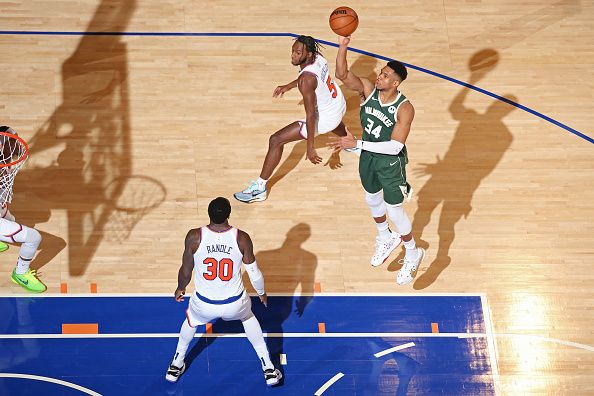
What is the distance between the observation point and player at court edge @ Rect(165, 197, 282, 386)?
8.10 meters

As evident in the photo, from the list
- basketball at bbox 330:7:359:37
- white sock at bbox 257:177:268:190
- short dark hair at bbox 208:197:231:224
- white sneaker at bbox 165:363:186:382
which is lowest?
white sneaker at bbox 165:363:186:382

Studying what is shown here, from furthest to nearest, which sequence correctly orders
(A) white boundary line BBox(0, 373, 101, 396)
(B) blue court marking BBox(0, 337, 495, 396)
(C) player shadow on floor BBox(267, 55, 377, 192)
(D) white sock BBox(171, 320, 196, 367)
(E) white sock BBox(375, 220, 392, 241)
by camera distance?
(C) player shadow on floor BBox(267, 55, 377, 192) < (E) white sock BBox(375, 220, 392, 241) < (B) blue court marking BBox(0, 337, 495, 396) < (A) white boundary line BBox(0, 373, 101, 396) < (D) white sock BBox(171, 320, 196, 367)

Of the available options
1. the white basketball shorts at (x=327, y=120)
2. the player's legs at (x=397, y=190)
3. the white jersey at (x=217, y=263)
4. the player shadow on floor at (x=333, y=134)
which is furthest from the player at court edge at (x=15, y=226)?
the player's legs at (x=397, y=190)

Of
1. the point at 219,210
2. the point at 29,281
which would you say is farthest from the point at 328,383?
the point at 29,281

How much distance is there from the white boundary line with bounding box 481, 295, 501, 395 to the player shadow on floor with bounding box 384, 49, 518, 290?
65 cm

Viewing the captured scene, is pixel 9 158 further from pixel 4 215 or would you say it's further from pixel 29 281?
pixel 29 281

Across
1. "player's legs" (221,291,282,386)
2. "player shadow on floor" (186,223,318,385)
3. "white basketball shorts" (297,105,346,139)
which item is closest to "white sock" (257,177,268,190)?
"player shadow on floor" (186,223,318,385)

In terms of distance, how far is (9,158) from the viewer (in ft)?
30.8

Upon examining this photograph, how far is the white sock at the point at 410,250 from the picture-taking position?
984 cm

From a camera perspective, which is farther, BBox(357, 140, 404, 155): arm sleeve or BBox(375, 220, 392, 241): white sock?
BBox(375, 220, 392, 241): white sock

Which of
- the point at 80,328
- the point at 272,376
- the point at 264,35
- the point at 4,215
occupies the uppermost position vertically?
the point at 264,35

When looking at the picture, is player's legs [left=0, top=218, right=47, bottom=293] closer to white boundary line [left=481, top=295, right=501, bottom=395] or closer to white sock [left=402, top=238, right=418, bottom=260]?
white sock [left=402, top=238, right=418, bottom=260]

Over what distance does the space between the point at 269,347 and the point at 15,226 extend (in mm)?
2904

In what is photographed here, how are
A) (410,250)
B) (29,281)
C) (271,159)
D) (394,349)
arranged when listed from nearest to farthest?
1. (394,349)
2. (29,281)
3. (410,250)
4. (271,159)
